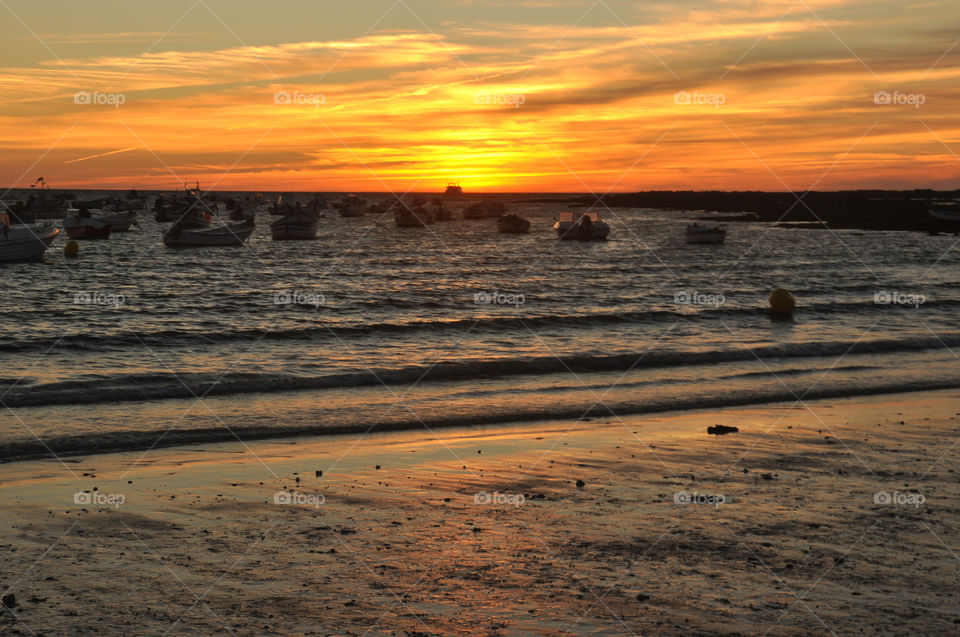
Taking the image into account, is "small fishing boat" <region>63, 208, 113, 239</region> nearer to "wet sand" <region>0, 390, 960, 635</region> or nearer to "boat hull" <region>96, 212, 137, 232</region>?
"boat hull" <region>96, 212, 137, 232</region>

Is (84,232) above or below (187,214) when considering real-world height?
below

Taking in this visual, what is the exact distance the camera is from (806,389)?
63.4 ft

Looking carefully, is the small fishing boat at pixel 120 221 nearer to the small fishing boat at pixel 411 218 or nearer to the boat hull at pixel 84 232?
the boat hull at pixel 84 232

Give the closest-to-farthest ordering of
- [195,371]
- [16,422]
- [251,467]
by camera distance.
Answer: [251,467] → [16,422] → [195,371]

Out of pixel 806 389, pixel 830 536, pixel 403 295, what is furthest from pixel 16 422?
pixel 403 295

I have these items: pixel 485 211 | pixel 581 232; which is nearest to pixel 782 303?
pixel 581 232

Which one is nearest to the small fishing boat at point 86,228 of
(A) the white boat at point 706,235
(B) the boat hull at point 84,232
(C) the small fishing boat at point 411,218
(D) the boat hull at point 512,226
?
(B) the boat hull at point 84,232

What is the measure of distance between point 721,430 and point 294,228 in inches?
2993

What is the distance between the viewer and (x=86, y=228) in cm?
8094

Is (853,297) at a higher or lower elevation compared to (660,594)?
higher

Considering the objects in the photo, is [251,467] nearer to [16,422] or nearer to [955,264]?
[16,422]

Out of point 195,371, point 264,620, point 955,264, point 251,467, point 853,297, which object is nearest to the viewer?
point 264,620

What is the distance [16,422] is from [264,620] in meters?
10.7

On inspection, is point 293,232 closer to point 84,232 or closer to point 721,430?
point 84,232
